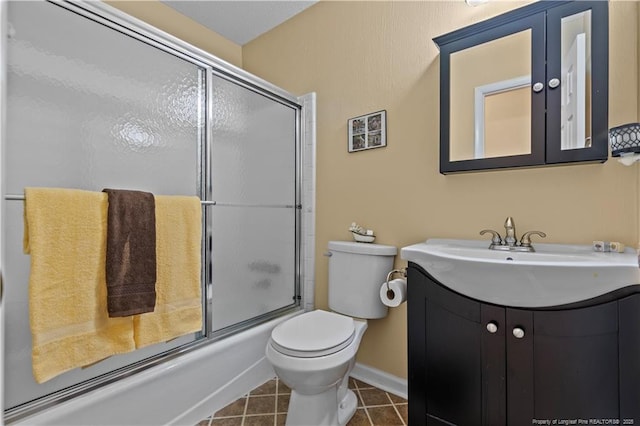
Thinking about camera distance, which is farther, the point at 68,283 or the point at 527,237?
the point at 527,237

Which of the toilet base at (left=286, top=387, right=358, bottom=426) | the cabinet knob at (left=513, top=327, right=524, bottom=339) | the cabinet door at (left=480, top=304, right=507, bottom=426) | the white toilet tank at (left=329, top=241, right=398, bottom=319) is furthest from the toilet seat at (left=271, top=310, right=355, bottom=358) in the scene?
the cabinet knob at (left=513, top=327, right=524, bottom=339)

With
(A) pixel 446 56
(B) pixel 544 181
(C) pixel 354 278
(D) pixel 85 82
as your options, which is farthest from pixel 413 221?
(D) pixel 85 82

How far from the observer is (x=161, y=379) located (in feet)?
4.64

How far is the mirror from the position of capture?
4.07ft

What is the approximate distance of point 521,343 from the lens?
1036 mm

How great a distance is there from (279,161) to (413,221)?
96 cm

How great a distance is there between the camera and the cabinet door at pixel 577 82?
1.20 metres

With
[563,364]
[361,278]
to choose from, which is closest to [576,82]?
[563,364]

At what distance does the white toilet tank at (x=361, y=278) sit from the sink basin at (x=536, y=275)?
429mm

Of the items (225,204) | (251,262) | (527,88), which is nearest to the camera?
(527,88)

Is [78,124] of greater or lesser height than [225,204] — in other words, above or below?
above

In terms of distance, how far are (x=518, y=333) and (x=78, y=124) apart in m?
1.81

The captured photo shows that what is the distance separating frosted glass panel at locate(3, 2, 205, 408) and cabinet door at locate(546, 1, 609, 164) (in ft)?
5.34

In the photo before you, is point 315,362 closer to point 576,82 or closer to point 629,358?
point 629,358
